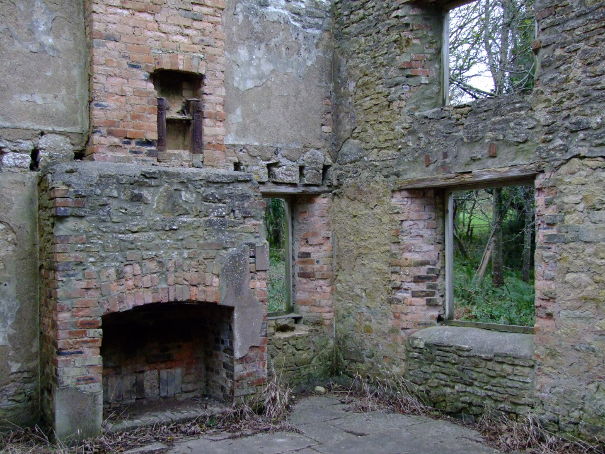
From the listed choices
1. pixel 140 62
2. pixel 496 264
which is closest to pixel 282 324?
pixel 140 62

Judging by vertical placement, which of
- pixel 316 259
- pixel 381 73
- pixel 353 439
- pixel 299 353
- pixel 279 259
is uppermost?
pixel 381 73

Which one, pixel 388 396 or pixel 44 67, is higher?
pixel 44 67

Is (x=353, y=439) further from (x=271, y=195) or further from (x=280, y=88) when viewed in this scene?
(x=280, y=88)

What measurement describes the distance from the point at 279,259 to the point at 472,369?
24.2 feet

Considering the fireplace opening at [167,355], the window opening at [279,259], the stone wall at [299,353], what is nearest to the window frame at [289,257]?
the window opening at [279,259]

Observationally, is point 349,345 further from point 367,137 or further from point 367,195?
point 367,137

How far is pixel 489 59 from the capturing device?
9141 millimetres

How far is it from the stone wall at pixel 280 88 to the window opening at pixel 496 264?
177 cm

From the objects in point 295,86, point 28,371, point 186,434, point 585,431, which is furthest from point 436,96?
point 28,371

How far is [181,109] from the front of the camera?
6.25 metres

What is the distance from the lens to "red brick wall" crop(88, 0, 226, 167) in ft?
18.5

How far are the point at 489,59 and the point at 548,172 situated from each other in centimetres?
451

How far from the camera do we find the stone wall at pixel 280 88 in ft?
21.8

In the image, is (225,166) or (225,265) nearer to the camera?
(225,265)
